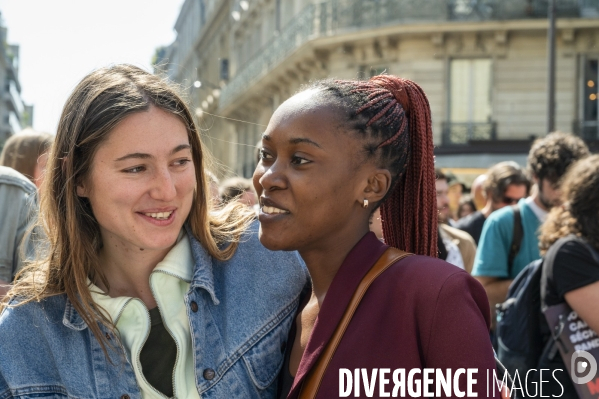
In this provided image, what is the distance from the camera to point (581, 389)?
3596mm

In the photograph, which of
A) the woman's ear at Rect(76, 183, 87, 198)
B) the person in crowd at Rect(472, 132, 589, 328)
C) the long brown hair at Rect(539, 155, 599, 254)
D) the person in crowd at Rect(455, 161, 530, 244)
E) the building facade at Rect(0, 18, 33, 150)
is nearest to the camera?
the woman's ear at Rect(76, 183, 87, 198)

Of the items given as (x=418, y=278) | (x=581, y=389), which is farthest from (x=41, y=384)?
(x=581, y=389)

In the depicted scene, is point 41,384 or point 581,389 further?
point 581,389

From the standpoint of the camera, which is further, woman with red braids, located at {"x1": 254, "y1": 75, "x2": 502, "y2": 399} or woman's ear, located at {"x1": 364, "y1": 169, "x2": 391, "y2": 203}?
woman's ear, located at {"x1": 364, "y1": 169, "x2": 391, "y2": 203}

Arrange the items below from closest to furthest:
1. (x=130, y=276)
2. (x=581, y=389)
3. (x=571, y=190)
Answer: (x=130, y=276)
(x=581, y=389)
(x=571, y=190)

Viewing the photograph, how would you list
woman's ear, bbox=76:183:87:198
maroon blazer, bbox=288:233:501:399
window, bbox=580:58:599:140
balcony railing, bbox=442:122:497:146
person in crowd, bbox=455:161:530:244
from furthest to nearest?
balcony railing, bbox=442:122:497:146 → window, bbox=580:58:599:140 → person in crowd, bbox=455:161:530:244 → woman's ear, bbox=76:183:87:198 → maroon blazer, bbox=288:233:501:399

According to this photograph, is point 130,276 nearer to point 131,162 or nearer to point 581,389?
point 131,162

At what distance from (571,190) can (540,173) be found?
4.72ft

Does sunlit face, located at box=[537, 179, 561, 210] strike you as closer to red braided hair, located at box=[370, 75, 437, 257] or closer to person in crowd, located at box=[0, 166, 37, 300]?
red braided hair, located at box=[370, 75, 437, 257]

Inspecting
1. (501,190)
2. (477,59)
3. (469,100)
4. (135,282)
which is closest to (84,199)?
(135,282)

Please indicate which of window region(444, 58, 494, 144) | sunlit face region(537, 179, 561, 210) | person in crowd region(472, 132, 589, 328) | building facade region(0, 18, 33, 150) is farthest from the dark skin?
building facade region(0, 18, 33, 150)

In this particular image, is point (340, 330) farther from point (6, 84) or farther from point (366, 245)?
point (6, 84)

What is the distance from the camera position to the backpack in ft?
13.1

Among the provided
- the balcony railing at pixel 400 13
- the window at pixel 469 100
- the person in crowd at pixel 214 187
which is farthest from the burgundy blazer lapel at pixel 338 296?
the balcony railing at pixel 400 13
